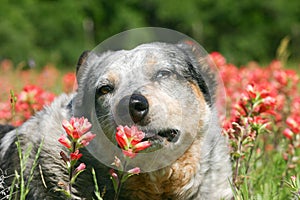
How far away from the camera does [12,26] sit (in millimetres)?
24188

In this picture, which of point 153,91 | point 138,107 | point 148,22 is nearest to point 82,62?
→ point 153,91

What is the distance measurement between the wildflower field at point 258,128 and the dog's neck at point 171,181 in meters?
0.26

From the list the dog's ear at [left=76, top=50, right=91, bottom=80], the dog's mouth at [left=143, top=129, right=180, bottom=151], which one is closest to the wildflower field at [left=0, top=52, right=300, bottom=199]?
the dog's ear at [left=76, top=50, right=91, bottom=80]

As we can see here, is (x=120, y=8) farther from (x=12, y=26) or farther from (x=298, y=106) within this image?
(x=298, y=106)

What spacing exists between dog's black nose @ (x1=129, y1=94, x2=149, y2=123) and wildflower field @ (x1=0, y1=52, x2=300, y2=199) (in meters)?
0.51

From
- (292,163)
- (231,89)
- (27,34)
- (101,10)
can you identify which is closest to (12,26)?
(27,34)

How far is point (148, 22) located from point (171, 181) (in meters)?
25.2

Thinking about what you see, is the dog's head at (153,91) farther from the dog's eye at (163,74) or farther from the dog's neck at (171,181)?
the dog's neck at (171,181)

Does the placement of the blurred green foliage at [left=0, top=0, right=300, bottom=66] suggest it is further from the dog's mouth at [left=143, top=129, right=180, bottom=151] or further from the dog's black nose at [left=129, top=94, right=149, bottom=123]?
the dog's black nose at [left=129, top=94, right=149, bottom=123]

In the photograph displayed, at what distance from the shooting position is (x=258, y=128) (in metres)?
2.83

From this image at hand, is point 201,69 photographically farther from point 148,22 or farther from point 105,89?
point 148,22

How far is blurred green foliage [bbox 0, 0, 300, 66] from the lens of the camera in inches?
998

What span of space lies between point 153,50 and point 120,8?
79.5 ft

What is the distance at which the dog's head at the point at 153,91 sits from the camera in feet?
9.46
